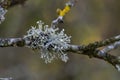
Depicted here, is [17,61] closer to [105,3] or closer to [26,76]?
[26,76]

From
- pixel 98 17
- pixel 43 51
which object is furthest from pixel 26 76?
pixel 43 51

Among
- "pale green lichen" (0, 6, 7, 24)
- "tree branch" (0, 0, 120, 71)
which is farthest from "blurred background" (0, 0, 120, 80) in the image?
"tree branch" (0, 0, 120, 71)

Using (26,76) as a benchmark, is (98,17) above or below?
above

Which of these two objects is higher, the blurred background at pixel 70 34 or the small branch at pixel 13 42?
the blurred background at pixel 70 34

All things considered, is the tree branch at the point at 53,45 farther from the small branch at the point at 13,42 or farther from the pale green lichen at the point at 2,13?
the pale green lichen at the point at 2,13

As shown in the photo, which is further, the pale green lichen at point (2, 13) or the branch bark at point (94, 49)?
the pale green lichen at point (2, 13)

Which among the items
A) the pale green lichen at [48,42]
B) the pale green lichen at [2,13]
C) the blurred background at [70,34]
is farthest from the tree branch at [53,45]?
the blurred background at [70,34]

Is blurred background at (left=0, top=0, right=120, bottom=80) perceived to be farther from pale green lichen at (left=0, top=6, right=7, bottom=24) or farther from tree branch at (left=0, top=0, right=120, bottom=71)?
tree branch at (left=0, top=0, right=120, bottom=71)
